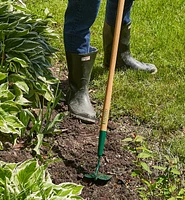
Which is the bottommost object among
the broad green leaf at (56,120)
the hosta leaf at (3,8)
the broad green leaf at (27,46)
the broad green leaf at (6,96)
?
the broad green leaf at (56,120)

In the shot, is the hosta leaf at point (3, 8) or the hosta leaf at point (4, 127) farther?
the hosta leaf at point (3, 8)

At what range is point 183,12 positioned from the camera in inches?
225

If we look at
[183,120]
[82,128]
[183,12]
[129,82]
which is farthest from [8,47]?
[183,12]

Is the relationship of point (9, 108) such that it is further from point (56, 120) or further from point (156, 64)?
point (156, 64)

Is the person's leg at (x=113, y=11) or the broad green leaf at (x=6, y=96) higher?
the person's leg at (x=113, y=11)

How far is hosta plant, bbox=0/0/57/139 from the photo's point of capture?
3.42 m

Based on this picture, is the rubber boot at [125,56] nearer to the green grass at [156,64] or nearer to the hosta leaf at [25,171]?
the green grass at [156,64]

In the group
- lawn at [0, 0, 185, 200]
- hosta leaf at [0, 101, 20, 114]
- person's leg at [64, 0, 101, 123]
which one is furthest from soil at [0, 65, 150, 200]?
hosta leaf at [0, 101, 20, 114]

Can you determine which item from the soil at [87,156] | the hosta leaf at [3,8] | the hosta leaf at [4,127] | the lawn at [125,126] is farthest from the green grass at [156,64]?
the hosta leaf at [4,127]

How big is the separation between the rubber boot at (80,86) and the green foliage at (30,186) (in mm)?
966

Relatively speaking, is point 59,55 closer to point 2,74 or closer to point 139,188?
point 2,74

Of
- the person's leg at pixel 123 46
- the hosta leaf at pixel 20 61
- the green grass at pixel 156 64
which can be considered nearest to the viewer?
the hosta leaf at pixel 20 61

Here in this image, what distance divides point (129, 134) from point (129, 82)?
0.79 metres

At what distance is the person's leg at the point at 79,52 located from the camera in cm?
354
